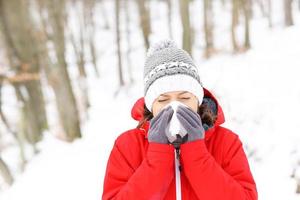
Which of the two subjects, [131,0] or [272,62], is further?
[131,0]

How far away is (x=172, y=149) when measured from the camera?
215cm

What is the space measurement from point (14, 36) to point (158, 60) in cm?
893

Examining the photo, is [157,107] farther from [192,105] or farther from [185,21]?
[185,21]

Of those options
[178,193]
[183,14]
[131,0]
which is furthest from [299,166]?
[131,0]

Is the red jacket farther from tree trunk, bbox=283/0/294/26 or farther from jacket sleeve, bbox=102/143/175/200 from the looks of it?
tree trunk, bbox=283/0/294/26

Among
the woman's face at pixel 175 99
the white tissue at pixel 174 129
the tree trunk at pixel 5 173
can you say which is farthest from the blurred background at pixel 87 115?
the white tissue at pixel 174 129

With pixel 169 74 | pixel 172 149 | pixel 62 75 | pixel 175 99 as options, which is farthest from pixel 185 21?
pixel 172 149

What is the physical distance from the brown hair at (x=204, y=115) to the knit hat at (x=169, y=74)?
0.06 m

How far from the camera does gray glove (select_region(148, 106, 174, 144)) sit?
2.07 metres

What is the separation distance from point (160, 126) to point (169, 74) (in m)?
0.41

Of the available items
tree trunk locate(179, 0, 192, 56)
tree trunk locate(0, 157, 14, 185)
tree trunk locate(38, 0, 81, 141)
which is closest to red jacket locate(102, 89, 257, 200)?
tree trunk locate(0, 157, 14, 185)

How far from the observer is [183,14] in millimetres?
11172

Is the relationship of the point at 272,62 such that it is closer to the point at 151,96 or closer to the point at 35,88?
the point at 35,88

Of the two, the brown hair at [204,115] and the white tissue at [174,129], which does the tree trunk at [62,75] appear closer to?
the brown hair at [204,115]
